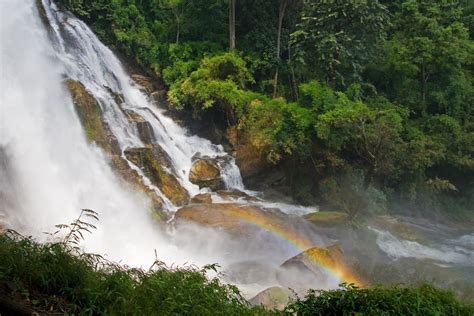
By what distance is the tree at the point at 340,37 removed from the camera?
16609 mm

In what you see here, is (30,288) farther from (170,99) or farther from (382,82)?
(382,82)

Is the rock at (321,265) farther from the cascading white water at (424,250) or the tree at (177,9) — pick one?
the tree at (177,9)

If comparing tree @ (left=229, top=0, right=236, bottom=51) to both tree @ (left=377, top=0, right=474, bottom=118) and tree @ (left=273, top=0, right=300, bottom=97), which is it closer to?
tree @ (left=273, top=0, right=300, bottom=97)

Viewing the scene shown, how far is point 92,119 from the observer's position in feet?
46.3

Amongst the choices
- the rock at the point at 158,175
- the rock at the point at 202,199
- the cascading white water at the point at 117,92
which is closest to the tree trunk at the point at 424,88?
the cascading white water at the point at 117,92

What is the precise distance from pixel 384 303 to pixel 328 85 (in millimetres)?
13872

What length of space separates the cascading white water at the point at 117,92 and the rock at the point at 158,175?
412mm

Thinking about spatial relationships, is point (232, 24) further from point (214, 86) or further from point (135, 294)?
point (135, 294)

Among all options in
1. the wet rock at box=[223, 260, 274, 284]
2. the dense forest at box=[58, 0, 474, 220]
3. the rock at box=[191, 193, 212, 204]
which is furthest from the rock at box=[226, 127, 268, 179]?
the wet rock at box=[223, 260, 274, 284]

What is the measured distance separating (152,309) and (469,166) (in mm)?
15592

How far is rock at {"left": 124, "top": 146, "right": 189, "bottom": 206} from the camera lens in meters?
13.4

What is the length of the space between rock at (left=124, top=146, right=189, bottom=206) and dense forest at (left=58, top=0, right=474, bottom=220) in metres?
3.20

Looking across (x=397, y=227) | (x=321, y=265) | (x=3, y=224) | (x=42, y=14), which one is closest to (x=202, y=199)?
(x=321, y=265)

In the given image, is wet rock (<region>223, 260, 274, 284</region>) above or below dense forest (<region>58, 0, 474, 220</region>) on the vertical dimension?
below
